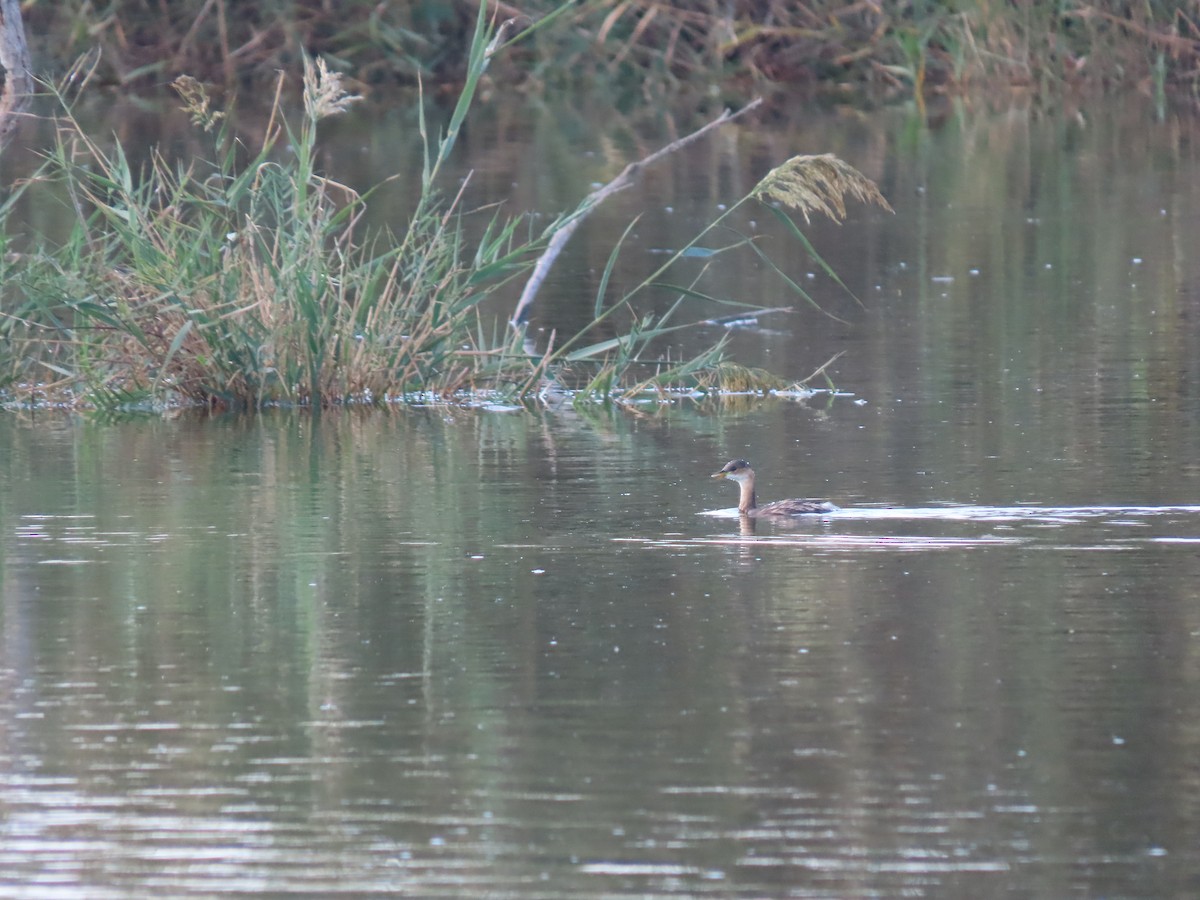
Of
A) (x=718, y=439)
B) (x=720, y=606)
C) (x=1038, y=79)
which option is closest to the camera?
(x=720, y=606)

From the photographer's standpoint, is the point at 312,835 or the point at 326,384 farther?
the point at 326,384

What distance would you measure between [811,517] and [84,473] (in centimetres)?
336

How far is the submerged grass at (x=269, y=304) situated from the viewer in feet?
44.7

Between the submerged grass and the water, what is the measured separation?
41 cm

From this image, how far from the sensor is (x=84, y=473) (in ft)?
39.4

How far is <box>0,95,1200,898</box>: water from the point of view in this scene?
19.8 ft

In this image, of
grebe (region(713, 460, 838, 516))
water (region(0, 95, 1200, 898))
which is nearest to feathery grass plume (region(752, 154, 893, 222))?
water (region(0, 95, 1200, 898))

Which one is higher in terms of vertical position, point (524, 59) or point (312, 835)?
point (524, 59)

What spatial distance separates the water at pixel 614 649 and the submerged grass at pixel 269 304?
1.34ft

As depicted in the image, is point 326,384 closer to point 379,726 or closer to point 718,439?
point 718,439

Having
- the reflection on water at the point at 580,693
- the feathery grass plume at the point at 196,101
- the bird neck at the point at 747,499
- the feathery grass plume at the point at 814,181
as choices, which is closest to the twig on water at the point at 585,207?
the feathery grass plume at the point at 814,181

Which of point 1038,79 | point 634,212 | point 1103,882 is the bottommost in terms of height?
point 1103,882

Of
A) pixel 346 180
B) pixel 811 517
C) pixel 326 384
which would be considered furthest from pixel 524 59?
pixel 811 517

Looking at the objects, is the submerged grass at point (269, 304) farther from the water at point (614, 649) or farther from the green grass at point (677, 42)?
the green grass at point (677, 42)
